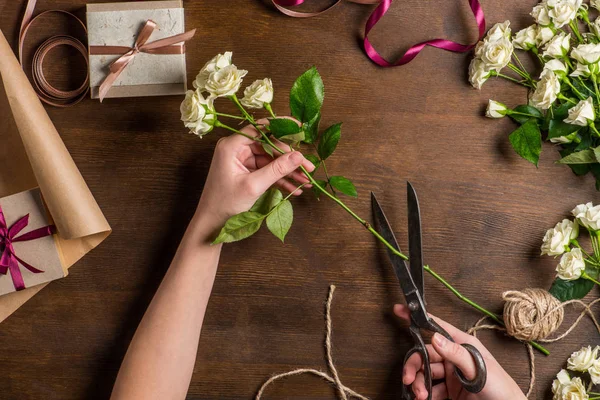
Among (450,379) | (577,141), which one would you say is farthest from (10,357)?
(577,141)

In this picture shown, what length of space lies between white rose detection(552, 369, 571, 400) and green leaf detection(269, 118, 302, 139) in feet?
2.47

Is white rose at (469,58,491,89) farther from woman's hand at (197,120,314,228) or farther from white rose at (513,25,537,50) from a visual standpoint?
woman's hand at (197,120,314,228)

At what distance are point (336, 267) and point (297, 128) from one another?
340mm

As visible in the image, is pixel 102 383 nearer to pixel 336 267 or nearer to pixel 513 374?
pixel 336 267

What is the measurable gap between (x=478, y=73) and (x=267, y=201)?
0.52 metres

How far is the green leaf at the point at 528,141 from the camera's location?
1.16 m

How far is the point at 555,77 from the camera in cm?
112

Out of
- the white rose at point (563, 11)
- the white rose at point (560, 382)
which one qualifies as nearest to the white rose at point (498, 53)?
the white rose at point (563, 11)

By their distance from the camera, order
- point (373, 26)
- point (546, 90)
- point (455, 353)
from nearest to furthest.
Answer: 1. point (455, 353)
2. point (546, 90)
3. point (373, 26)

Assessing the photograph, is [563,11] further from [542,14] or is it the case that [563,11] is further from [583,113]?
[583,113]

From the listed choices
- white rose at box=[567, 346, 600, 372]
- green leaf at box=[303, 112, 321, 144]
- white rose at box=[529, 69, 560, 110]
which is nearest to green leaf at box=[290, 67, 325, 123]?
green leaf at box=[303, 112, 321, 144]

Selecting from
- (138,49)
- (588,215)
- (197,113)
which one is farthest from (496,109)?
(138,49)

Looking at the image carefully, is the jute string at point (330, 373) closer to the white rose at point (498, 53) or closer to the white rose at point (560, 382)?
the white rose at point (560, 382)

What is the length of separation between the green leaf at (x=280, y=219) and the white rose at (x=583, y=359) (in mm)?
654
